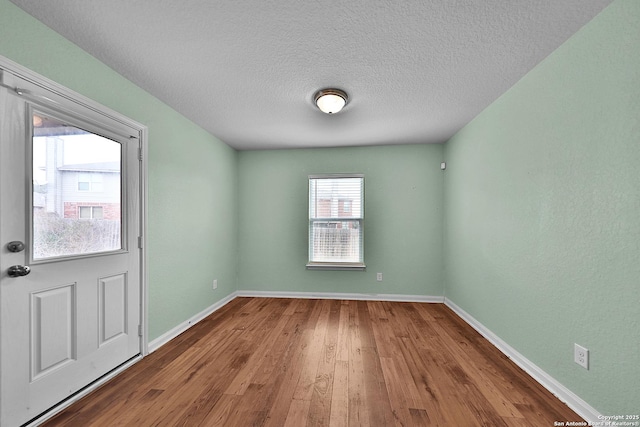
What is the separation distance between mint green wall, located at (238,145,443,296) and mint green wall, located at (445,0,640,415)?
136 cm

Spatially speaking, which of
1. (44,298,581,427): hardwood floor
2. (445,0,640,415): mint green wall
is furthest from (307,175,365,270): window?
(445,0,640,415): mint green wall

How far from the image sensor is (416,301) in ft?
13.2

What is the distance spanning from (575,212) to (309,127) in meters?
2.67

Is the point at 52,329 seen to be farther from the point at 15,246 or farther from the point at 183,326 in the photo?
the point at 183,326

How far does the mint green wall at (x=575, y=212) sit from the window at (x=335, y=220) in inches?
75.0

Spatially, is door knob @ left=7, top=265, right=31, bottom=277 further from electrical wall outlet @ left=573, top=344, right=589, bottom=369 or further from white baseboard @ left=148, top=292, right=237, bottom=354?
electrical wall outlet @ left=573, top=344, right=589, bottom=369

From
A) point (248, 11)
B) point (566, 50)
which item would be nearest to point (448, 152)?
point (566, 50)

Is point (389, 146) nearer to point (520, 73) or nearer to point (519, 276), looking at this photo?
point (520, 73)

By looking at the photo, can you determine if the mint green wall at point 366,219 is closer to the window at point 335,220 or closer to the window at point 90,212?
the window at point 335,220

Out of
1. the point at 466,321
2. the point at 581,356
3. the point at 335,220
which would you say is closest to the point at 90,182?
the point at 335,220

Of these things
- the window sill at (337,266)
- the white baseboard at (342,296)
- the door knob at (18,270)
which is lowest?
the white baseboard at (342,296)

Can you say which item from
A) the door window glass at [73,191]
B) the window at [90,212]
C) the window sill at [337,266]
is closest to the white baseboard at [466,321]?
the window sill at [337,266]

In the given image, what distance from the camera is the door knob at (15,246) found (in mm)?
1452

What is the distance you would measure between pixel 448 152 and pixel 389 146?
34.0 inches
